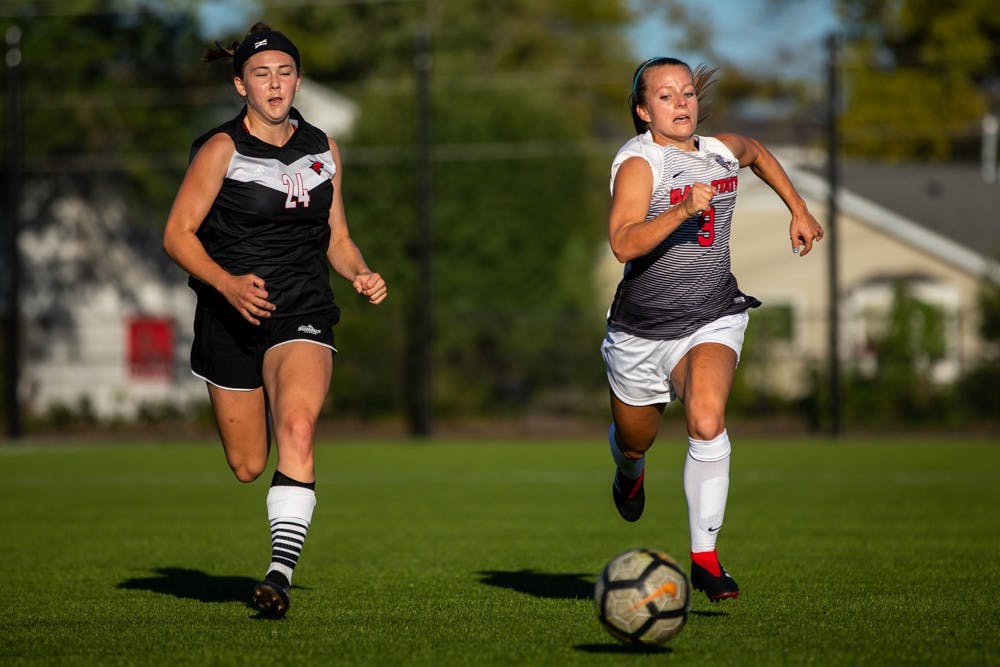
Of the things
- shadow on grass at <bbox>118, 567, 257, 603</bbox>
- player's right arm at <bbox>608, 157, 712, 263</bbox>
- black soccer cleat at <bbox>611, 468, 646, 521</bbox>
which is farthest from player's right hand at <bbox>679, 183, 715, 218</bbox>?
shadow on grass at <bbox>118, 567, 257, 603</bbox>

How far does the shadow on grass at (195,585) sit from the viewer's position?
7.36 m

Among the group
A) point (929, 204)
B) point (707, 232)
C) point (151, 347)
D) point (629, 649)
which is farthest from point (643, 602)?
point (929, 204)

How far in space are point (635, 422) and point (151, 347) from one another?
26.8 m

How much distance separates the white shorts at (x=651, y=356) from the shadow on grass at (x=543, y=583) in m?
0.98

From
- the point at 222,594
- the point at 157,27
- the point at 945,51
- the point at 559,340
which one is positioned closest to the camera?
the point at 222,594

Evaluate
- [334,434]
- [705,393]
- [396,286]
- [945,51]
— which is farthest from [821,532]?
[945,51]

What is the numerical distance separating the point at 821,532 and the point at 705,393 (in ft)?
13.5

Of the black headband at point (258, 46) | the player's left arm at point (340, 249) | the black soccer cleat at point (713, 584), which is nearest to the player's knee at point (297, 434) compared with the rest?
the player's left arm at point (340, 249)

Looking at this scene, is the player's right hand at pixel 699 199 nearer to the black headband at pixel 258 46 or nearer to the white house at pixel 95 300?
the black headband at pixel 258 46

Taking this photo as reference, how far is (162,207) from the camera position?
32.7 metres

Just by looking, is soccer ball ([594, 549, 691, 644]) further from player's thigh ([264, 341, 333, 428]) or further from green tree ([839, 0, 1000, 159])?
green tree ([839, 0, 1000, 159])

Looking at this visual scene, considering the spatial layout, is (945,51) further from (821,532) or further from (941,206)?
(821,532)

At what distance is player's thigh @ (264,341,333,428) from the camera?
649cm

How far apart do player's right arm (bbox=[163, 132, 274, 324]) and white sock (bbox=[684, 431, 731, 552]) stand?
6.49 feet
